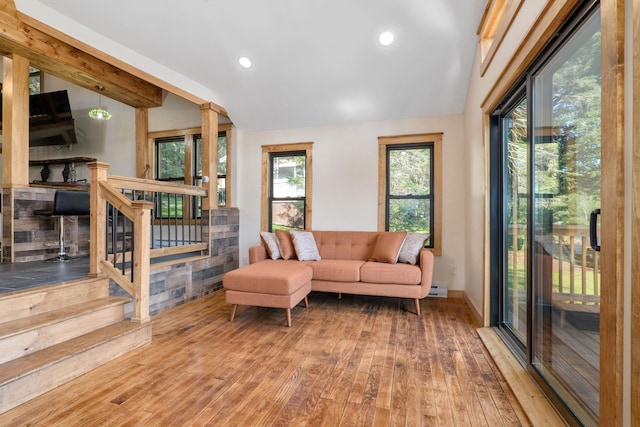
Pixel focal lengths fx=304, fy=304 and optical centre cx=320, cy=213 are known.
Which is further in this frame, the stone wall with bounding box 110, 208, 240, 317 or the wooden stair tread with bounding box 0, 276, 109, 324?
the stone wall with bounding box 110, 208, 240, 317

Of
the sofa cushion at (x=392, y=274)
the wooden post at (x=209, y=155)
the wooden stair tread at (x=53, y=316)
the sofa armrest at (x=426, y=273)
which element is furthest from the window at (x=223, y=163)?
the sofa armrest at (x=426, y=273)

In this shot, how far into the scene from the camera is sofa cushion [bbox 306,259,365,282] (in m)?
3.59

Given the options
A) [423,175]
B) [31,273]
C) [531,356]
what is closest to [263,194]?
[423,175]

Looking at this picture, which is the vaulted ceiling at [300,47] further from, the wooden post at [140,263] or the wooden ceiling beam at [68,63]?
the wooden post at [140,263]

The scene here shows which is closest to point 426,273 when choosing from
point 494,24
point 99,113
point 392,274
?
point 392,274

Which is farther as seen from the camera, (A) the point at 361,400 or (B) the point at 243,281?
(B) the point at 243,281

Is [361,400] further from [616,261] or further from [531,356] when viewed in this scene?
[616,261]

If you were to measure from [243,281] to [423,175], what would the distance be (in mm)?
2902

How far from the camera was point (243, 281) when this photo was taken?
3.13m

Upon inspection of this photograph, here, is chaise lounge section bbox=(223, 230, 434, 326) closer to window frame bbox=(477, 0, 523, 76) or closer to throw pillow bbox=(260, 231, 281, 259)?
throw pillow bbox=(260, 231, 281, 259)

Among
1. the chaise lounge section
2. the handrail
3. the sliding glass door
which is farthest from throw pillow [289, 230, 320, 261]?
the sliding glass door

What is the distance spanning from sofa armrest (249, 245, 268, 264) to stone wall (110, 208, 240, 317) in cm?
73

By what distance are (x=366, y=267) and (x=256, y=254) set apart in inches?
57.1

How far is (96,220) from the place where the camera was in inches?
111
